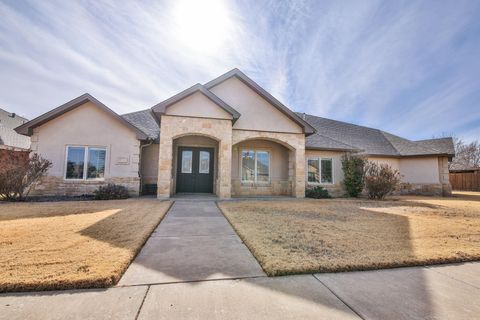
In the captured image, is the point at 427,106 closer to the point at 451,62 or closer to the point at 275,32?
the point at 451,62

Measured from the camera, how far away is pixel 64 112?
33.5 feet

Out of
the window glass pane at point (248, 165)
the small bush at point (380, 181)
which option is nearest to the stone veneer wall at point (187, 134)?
the window glass pane at point (248, 165)

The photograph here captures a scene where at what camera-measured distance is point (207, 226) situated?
520 centimetres

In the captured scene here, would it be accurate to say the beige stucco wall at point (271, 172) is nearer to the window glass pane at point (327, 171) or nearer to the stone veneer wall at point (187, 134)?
the stone veneer wall at point (187, 134)

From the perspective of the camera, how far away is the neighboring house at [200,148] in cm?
1008

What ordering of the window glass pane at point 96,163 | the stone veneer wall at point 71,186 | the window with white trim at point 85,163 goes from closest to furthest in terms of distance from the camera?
the stone veneer wall at point 71,186 < the window with white trim at point 85,163 < the window glass pane at point 96,163

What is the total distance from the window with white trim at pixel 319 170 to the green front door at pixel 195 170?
645cm

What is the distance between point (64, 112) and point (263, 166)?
10774 millimetres

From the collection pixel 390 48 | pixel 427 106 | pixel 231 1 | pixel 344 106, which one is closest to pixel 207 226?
pixel 231 1

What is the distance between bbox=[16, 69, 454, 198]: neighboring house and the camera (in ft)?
33.1

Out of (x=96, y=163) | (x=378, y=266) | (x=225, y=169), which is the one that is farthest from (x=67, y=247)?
(x=96, y=163)

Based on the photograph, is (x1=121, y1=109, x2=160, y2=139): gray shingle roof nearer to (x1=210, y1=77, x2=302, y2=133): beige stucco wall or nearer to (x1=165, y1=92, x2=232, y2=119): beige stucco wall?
(x1=165, y1=92, x2=232, y2=119): beige stucco wall

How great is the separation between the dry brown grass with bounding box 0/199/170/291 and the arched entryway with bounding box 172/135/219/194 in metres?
6.63

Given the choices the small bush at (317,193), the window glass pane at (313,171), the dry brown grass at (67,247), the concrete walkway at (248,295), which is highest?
the window glass pane at (313,171)
